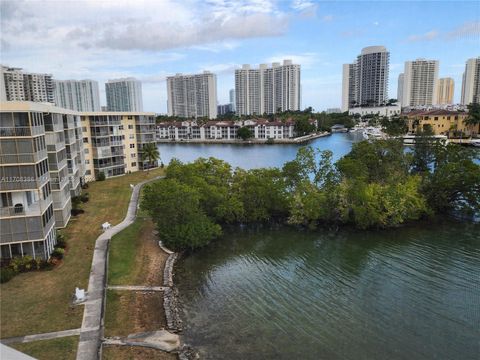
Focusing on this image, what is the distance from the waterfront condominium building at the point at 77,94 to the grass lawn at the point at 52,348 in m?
125

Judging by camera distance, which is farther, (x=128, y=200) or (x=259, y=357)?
(x=128, y=200)

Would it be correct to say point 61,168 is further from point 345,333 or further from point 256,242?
point 345,333

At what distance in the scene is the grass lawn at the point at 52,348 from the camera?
49.0ft

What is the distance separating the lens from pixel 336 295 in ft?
74.1

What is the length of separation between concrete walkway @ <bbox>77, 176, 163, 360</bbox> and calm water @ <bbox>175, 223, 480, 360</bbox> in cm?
430

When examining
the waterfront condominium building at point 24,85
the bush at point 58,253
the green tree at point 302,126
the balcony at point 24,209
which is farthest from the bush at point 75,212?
the green tree at point 302,126

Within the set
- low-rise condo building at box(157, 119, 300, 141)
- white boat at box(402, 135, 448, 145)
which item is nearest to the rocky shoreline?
white boat at box(402, 135, 448, 145)

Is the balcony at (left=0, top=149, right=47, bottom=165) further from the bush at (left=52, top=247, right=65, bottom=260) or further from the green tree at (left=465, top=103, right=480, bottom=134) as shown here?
the green tree at (left=465, top=103, right=480, bottom=134)

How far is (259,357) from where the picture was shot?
54.1ft

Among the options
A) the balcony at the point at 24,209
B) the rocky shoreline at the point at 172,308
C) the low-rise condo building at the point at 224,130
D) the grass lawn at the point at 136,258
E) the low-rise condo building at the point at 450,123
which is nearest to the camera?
the rocky shoreline at the point at 172,308

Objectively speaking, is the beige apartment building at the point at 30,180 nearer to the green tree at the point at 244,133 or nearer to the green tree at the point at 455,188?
the green tree at the point at 455,188

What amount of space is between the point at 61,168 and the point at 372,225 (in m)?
28.2

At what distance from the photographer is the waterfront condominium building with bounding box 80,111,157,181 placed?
5369 cm

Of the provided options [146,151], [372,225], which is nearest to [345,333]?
[372,225]
